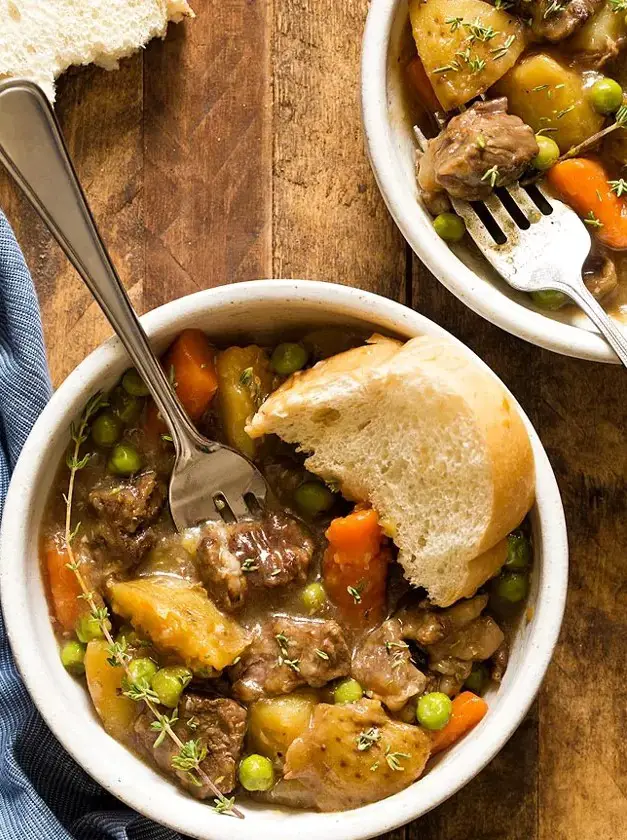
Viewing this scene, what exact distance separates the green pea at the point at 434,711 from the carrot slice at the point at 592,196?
1.35m

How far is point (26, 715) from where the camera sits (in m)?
3.18

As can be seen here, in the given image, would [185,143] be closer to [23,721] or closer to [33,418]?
[33,418]

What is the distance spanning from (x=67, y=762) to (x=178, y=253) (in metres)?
1.53

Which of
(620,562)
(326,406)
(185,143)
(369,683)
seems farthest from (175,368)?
(620,562)

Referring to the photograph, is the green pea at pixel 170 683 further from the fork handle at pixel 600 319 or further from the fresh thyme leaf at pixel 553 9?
the fresh thyme leaf at pixel 553 9

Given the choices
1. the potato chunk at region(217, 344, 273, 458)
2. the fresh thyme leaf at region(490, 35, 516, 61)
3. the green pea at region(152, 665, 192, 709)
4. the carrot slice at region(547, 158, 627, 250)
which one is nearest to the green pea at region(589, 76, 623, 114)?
the carrot slice at region(547, 158, 627, 250)

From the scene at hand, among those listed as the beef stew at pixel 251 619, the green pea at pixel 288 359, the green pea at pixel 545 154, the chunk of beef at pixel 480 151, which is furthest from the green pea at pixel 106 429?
the green pea at pixel 545 154

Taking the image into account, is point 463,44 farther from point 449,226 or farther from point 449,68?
point 449,226

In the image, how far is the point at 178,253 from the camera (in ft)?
11.0

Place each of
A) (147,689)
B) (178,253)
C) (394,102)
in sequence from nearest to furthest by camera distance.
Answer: (147,689)
(394,102)
(178,253)

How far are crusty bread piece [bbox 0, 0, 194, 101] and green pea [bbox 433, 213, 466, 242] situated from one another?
1017 mm

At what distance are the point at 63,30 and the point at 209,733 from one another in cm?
205

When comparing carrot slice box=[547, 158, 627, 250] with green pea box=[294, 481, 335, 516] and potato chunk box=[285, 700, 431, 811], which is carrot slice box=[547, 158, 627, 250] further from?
potato chunk box=[285, 700, 431, 811]

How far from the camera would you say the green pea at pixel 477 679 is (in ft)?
10.0
